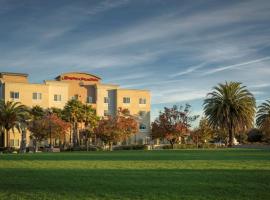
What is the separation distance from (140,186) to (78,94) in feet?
257

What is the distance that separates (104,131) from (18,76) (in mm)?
25246

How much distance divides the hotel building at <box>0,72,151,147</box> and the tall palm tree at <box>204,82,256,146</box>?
68.9 ft

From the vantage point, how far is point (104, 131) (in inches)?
2825

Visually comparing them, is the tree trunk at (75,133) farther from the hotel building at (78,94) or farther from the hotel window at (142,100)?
the hotel window at (142,100)

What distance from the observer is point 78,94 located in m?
91.7

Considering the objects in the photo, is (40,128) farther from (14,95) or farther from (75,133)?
(14,95)

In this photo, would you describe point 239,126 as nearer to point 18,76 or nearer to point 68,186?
point 18,76

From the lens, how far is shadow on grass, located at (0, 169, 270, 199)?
12.6 meters

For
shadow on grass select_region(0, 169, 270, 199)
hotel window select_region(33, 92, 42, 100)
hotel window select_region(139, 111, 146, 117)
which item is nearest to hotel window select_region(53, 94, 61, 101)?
hotel window select_region(33, 92, 42, 100)

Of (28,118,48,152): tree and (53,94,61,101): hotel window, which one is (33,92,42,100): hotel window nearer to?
(53,94,61,101): hotel window

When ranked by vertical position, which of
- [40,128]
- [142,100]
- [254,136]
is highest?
[142,100]

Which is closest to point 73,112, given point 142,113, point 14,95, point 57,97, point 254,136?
point 57,97

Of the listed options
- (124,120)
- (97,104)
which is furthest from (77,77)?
(124,120)

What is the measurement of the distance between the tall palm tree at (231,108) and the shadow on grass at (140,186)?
61440 millimetres
